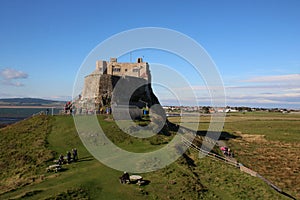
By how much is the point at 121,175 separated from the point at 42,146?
13.9 metres

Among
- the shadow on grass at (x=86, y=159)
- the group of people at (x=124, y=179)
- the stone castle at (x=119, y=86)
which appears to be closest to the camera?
the group of people at (x=124, y=179)

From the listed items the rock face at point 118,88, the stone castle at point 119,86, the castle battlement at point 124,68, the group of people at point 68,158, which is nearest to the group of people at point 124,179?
the group of people at point 68,158

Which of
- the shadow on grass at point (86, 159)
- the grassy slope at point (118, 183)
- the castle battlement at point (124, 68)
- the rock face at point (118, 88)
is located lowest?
the grassy slope at point (118, 183)

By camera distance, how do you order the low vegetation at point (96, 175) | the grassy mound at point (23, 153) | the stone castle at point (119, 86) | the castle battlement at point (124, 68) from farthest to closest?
the castle battlement at point (124, 68)
the stone castle at point (119, 86)
the grassy mound at point (23, 153)
the low vegetation at point (96, 175)

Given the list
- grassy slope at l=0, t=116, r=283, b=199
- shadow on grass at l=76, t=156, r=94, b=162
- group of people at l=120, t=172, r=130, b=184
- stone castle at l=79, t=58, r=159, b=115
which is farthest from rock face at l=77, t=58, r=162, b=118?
group of people at l=120, t=172, r=130, b=184

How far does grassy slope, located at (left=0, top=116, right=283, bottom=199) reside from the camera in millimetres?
22359

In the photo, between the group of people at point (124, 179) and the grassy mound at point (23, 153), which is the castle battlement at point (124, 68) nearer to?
the grassy mound at point (23, 153)

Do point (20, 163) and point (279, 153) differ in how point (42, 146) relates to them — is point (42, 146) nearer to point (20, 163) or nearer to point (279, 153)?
point (20, 163)

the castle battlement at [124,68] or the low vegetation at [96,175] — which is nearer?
the low vegetation at [96,175]

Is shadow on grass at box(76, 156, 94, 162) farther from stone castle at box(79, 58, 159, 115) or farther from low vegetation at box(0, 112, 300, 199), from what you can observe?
stone castle at box(79, 58, 159, 115)

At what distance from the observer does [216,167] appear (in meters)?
34.5

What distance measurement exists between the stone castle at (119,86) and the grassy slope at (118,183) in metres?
19.5

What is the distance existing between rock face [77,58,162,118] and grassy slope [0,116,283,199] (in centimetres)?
1695

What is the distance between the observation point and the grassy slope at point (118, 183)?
2236 centimetres
